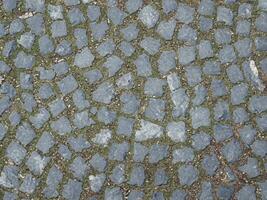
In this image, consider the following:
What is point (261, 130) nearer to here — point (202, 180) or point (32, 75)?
point (202, 180)

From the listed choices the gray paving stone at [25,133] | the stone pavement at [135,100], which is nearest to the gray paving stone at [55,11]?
the stone pavement at [135,100]

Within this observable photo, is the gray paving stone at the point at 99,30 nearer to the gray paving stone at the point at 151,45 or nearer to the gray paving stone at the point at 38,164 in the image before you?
the gray paving stone at the point at 151,45

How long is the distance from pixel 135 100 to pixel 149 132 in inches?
10.7

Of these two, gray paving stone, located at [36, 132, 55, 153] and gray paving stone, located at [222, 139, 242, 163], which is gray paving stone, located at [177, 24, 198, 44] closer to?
gray paving stone, located at [222, 139, 242, 163]

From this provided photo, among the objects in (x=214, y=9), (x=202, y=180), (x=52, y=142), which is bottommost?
(x=202, y=180)

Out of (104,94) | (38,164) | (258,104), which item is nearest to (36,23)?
(104,94)

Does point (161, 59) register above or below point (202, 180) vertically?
above

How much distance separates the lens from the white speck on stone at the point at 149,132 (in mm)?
4227

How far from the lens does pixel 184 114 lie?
13.9 ft

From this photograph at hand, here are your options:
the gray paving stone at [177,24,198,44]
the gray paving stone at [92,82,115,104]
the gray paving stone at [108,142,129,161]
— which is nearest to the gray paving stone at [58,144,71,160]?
the gray paving stone at [108,142,129,161]

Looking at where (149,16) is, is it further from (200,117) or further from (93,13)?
(200,117)

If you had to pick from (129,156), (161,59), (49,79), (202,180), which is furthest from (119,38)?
(202,180)

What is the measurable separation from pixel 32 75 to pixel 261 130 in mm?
1841

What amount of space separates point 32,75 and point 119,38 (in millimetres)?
754
